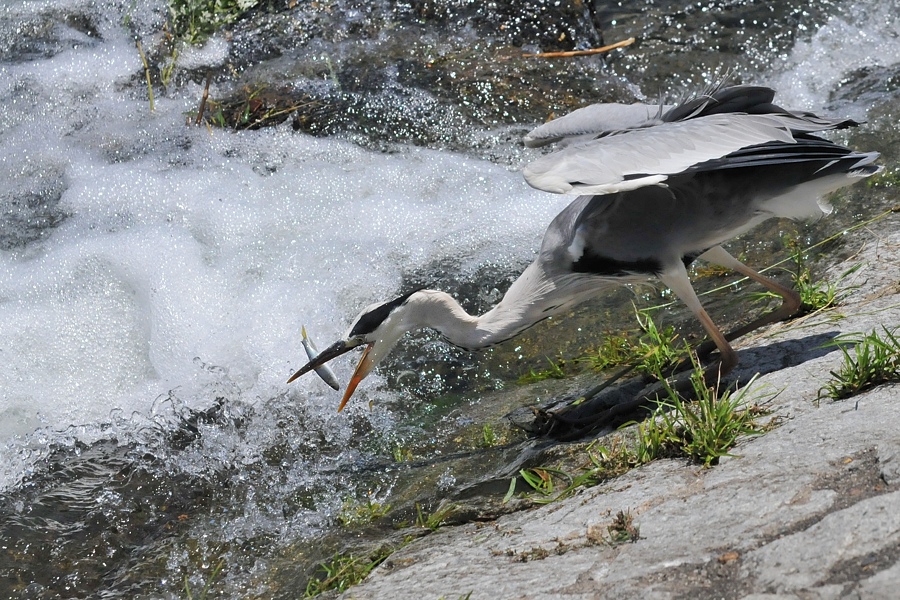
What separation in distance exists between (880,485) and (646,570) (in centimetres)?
64

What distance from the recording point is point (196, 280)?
18.0 feet

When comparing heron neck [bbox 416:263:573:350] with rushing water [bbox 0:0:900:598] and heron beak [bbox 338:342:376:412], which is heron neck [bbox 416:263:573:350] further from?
rushing water [bbox 0:0:900:598]

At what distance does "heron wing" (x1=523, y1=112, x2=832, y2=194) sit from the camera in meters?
3.46

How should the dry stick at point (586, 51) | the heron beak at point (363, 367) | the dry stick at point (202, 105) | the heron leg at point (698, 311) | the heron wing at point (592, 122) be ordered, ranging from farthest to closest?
the dry stick at point (586, 51)
the dry stick at point (202, 105)
the heron wing at point (592, 122)
the heron beak at point (363, 367)
the heron leg at point (698, 311)

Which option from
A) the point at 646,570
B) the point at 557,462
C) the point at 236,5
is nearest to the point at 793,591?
the point at 646,570

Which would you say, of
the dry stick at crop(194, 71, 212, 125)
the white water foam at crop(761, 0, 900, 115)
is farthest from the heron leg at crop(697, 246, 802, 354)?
the dry stick at crop(194, 71, 212, 125)

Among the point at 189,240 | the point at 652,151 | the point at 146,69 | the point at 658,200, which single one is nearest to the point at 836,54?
the point at 658,200

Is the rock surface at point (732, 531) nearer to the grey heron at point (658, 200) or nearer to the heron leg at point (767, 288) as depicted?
the heron leg at point (767, 288)

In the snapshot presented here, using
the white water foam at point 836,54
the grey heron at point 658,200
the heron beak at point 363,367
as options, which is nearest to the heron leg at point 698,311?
the grey heron at point 658,200

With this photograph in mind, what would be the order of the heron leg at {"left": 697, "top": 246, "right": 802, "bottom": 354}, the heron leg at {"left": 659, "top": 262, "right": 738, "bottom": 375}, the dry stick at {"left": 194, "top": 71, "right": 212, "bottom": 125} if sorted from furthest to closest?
the dry stick at {"left": 194, "top": 71, "right": 212, "bottom": 125}
the heron leg at {"left": 697, "top": 246, "right": 802, "bottom": 354}
the heron leg at {"left": 659, "top": 262, "right": 738, "bottom": 375}

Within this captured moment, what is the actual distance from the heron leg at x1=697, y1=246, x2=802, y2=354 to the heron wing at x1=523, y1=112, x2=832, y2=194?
0.61 metres

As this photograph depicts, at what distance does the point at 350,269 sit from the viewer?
557 cm

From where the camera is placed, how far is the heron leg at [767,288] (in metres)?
4.02

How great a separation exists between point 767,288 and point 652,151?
1.08 metres
